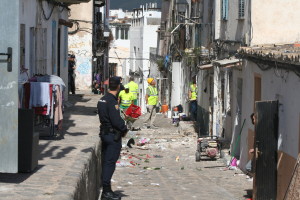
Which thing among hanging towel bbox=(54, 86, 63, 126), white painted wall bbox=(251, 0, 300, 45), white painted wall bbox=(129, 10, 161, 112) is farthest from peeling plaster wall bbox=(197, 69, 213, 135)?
white painted wall bbox=(129, 10, 161, 112)

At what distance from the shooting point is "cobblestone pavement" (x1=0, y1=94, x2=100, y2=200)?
6.71 m

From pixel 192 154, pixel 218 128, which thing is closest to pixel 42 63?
pixel 192 154

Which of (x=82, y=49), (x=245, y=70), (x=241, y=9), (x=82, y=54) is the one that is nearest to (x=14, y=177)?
(x=245, y=70)

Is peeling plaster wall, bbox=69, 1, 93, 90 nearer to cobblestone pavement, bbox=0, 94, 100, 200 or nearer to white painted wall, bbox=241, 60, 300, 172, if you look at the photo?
cobblestone pavement, bbox=0, 94, 100, 200

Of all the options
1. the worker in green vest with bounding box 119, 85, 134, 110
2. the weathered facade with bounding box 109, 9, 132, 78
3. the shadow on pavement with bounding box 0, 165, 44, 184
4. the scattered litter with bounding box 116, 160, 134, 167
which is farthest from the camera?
the weathered facade with bounding box 109, 9, 132, 78

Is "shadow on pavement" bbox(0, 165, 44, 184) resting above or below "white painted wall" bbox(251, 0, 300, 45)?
below

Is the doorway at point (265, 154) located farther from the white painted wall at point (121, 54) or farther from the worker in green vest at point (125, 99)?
the white painted wall at point (121, 54)

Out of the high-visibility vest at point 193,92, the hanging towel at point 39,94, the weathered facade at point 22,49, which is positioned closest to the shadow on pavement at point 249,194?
the hanging towel at point 39,94

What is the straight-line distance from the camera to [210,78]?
24.5 m

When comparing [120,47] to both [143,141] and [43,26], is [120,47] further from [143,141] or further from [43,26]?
[43,26]

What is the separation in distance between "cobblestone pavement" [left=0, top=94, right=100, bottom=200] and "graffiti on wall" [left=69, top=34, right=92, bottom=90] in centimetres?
1605

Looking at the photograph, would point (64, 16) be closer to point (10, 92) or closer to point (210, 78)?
point (210, 78)

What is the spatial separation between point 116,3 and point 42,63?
152944 millimetres

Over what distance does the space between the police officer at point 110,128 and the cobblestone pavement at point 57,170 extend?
318mm
